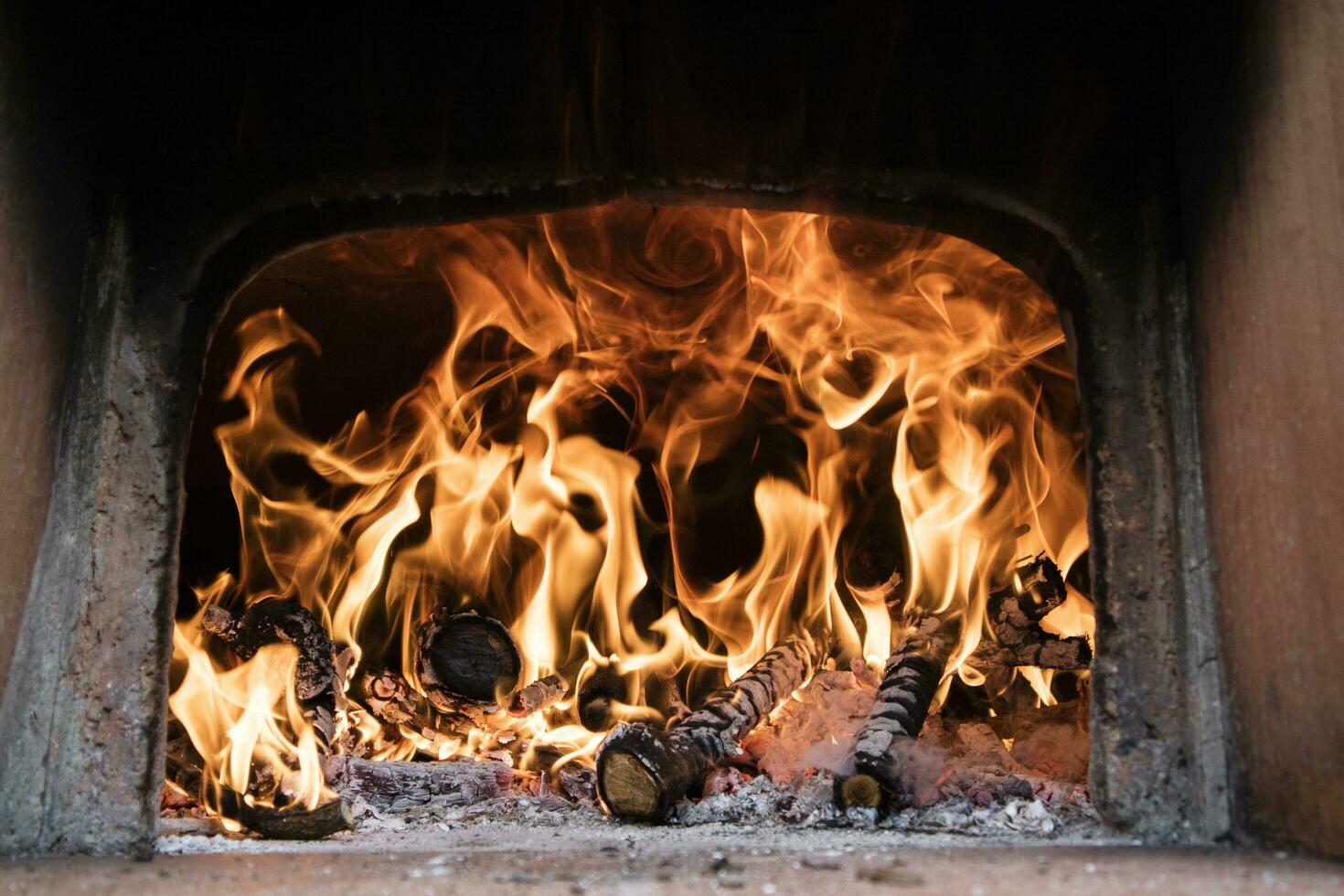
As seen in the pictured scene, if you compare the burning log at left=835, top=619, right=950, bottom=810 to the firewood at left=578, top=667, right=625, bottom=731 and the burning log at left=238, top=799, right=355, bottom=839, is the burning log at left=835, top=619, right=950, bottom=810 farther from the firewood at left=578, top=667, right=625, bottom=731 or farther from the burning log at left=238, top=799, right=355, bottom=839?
the burning log at left=238, top=799, right=355, bottom=839

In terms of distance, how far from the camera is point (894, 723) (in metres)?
2.90

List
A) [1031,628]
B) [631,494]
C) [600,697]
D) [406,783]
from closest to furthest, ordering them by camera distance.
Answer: [406,783] → [1031,628] → [600,697] → [631,494]

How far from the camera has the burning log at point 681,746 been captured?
2.62 metres

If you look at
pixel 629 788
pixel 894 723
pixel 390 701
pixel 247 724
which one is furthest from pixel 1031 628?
pixel 247 724

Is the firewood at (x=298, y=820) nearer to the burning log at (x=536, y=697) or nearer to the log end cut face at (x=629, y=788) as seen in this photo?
the log end cut face at (x=629, y=788)

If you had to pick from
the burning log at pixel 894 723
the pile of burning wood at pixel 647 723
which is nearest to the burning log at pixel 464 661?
the pile of burning wood at pixel 647 723

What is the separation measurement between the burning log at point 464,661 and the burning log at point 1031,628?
1.41 meters

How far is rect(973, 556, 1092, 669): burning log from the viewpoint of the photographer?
3.13m

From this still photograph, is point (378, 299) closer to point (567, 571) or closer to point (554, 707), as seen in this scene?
point (567, 571)

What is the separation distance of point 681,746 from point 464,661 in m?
0.91

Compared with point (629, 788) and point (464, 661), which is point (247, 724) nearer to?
point (464, 661)

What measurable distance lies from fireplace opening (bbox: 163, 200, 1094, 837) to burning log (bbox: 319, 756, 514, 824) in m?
0.15

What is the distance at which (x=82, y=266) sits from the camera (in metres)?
2.28

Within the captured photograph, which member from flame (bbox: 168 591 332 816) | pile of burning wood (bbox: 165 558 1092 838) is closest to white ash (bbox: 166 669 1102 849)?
pile of burning wood (bbox: 165 558 1092 838)
